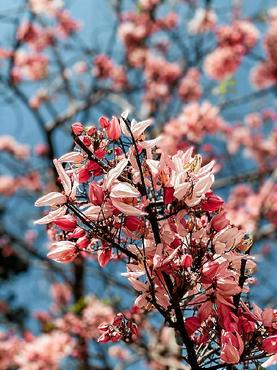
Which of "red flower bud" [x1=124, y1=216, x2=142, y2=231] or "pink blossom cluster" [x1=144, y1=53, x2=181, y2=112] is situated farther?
"pink blossom cluster" [x1=144, y1=53, x2=181, y2=112]

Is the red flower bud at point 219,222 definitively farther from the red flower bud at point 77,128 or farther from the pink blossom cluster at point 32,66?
the pink blossom cluster at point 32,66

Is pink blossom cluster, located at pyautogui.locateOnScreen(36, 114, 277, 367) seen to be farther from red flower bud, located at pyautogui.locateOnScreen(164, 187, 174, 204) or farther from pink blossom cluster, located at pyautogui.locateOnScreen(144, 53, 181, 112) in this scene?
pink blossom cluster, located at pyautogui.locateOnScreen(144, 53, 181, 112)

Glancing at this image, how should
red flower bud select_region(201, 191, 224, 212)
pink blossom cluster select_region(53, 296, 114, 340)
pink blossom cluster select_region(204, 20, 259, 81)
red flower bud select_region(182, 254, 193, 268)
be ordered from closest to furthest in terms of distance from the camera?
red flower bud select_region(182, 254, 193, 268) < red flower bud select_region(201, 191, 224, 212) < pink blossom cluster select_region(53, 296, 114, 340) < pink blossom cluster select_region(204, 20, 259, 81)

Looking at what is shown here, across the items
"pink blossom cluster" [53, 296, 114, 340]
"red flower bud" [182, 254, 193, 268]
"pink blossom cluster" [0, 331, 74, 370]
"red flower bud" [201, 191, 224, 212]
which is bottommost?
"red flower bud" [182, 254, 193, 268]

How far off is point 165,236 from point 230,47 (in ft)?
24.8

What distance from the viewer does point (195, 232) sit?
3.91 feet

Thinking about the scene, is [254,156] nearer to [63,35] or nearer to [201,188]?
[63,35]

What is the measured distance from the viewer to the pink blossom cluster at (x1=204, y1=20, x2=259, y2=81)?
800cm

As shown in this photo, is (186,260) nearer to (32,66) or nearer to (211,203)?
(211,203)

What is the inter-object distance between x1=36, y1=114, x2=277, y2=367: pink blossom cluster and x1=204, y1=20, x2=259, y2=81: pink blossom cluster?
7.16m

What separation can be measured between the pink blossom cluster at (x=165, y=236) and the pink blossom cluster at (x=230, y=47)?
7164mm

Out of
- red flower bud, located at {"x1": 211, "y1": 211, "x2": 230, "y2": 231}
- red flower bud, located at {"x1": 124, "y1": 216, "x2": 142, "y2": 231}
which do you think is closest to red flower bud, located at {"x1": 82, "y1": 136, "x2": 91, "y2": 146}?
red flower bud, located at {"x1": 124, "y1": 216, "x2": 142, "y2": 231}

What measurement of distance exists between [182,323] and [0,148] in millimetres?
9893

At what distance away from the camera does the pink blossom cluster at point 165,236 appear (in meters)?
1.11
